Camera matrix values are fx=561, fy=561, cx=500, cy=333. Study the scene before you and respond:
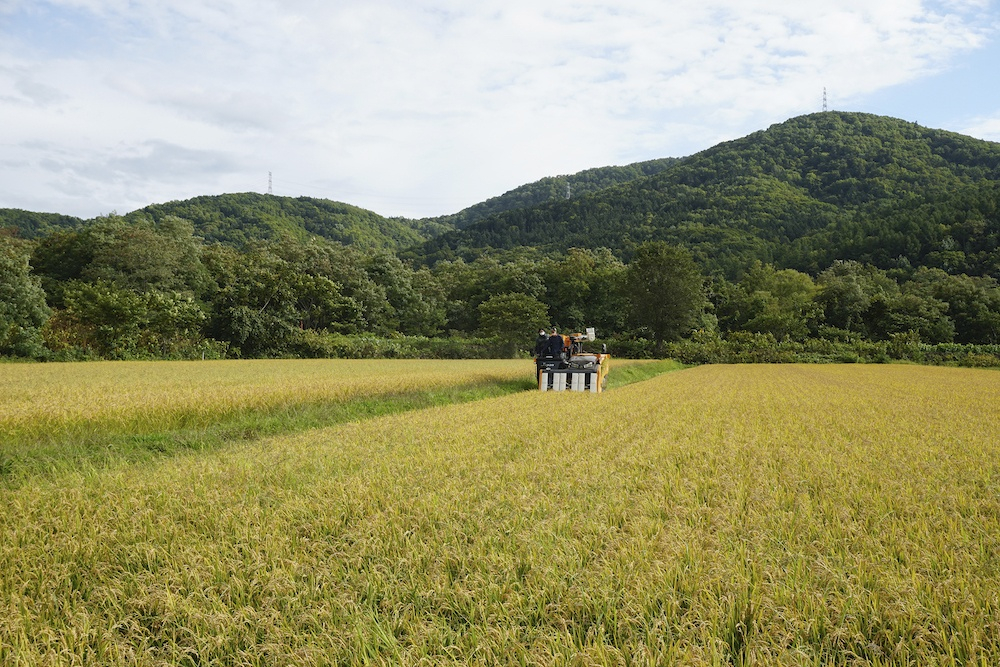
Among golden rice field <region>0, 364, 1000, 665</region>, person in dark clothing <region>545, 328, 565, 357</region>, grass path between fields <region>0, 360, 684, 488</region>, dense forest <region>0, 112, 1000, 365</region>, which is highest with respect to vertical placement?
dense forest <region>0, 112, 1000, 365</region>

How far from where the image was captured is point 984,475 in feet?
21.4

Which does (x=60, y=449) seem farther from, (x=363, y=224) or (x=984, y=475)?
(x=363, y=224)

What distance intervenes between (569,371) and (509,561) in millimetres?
15748

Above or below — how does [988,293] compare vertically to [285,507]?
above

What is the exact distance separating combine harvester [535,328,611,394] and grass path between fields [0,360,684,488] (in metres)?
4.42

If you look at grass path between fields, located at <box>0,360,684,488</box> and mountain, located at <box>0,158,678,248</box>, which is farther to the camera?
mountain, located at <box>0,158,678,248</box>

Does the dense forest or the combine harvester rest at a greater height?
the dense forest

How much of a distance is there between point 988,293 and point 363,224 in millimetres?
117553

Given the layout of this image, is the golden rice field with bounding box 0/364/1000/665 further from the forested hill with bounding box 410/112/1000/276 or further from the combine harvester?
the forested hill with bounding box 410/112/1000/276

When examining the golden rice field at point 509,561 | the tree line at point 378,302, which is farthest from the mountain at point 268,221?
the golden rice field at point 509,561

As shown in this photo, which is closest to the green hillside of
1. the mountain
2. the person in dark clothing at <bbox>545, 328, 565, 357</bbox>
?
the mountain

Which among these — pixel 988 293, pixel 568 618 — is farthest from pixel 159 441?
pixel 988 293

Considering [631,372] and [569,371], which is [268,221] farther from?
[569,371]

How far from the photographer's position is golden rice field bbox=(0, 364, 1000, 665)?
9.46 feet
